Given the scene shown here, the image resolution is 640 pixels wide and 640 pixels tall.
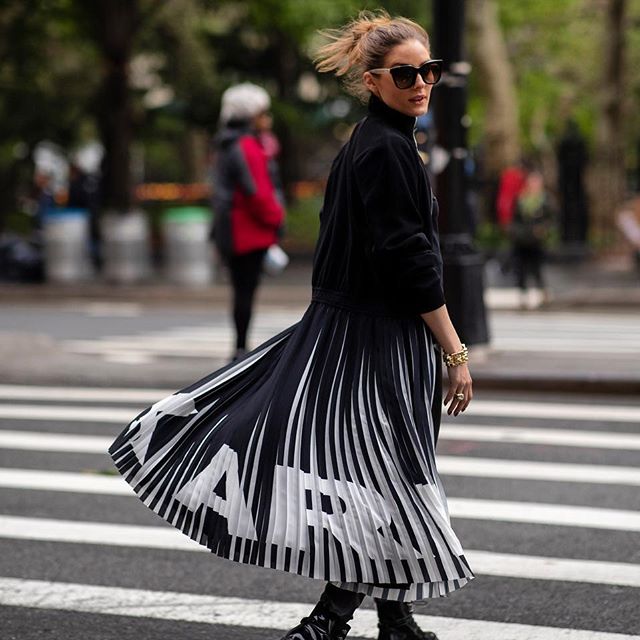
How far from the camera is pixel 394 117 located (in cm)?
407

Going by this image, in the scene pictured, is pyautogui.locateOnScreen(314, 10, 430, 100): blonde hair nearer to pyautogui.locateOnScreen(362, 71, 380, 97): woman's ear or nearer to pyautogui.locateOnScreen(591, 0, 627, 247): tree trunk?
pyautogui.locateOnScreen(362, 71, 380, 97): woman's ear

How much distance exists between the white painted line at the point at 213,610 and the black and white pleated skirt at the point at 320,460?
0.85m

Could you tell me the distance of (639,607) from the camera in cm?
499

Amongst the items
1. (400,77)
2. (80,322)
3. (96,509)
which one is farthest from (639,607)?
(80,322)

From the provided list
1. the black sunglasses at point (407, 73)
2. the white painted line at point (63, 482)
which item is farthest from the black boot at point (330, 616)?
the white painted line at point (63, 482)

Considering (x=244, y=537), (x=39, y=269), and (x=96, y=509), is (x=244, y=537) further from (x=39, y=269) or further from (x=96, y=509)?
(x=39, y=269)

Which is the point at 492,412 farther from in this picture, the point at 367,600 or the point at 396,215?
the point at 396,215

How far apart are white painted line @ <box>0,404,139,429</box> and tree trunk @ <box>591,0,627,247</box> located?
659 inches

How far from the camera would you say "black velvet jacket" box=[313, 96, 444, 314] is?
156 inches

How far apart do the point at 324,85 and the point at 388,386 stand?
2933 centimetres

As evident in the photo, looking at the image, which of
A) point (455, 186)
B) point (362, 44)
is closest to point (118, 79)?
point (455, 186)

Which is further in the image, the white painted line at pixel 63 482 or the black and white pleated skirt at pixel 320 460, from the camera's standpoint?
the white painted line at pixel 63 482

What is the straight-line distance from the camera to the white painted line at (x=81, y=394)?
401 inches

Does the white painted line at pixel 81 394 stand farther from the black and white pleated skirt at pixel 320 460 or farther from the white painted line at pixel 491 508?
the black and white pleated skirt at pixel 320 460
